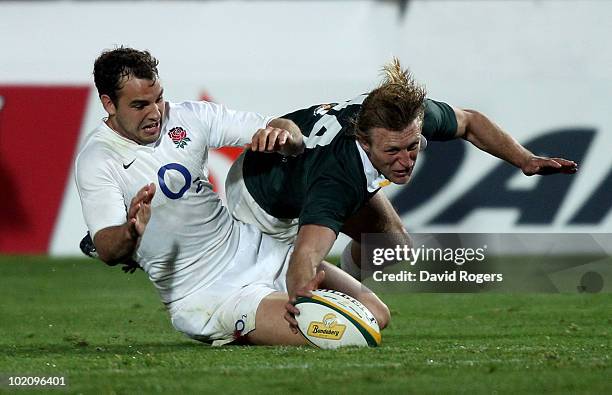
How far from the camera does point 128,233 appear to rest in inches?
213

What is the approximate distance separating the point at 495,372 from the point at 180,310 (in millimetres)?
1990

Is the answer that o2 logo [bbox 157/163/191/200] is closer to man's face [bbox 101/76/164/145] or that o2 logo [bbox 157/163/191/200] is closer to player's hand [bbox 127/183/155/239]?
man's face [bbox 101/76/164/145]

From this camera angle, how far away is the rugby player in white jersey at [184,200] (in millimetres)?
5945

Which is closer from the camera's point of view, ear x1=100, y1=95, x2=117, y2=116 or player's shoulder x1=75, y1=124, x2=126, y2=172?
player's shoulder x1=75, y1=124, x2=126, y2=172

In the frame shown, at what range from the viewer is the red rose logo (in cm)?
624

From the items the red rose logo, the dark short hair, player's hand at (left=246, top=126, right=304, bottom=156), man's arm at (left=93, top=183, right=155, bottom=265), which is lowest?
man's arm at (left=93, top=183, right=155, bottom=265)

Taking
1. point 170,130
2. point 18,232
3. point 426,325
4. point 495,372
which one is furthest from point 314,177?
point 18,232

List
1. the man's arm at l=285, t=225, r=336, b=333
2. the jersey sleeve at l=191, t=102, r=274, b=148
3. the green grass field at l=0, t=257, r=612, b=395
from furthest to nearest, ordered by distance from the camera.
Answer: the jersey sleeve at l=191, t=102, r=274, b=148 → the man's arm at l=285, t=225, r=336, b=333 → the green grass field at l=0, t=257, r=612, b=395

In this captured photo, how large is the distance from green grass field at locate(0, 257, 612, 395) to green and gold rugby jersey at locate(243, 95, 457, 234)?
0.70m

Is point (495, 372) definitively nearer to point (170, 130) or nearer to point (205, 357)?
point (205, 357)

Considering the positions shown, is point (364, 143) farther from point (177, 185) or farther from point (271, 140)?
point (177, 185)

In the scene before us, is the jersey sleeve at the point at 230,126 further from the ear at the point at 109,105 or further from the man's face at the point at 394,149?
the man's face at the point at 394,149

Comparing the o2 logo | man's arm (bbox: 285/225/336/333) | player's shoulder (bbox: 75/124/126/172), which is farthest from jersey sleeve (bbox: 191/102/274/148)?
man's arm (bbox: 285/225/336/333)

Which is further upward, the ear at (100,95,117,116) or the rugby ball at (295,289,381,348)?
the ear at (100,95,117,116)
